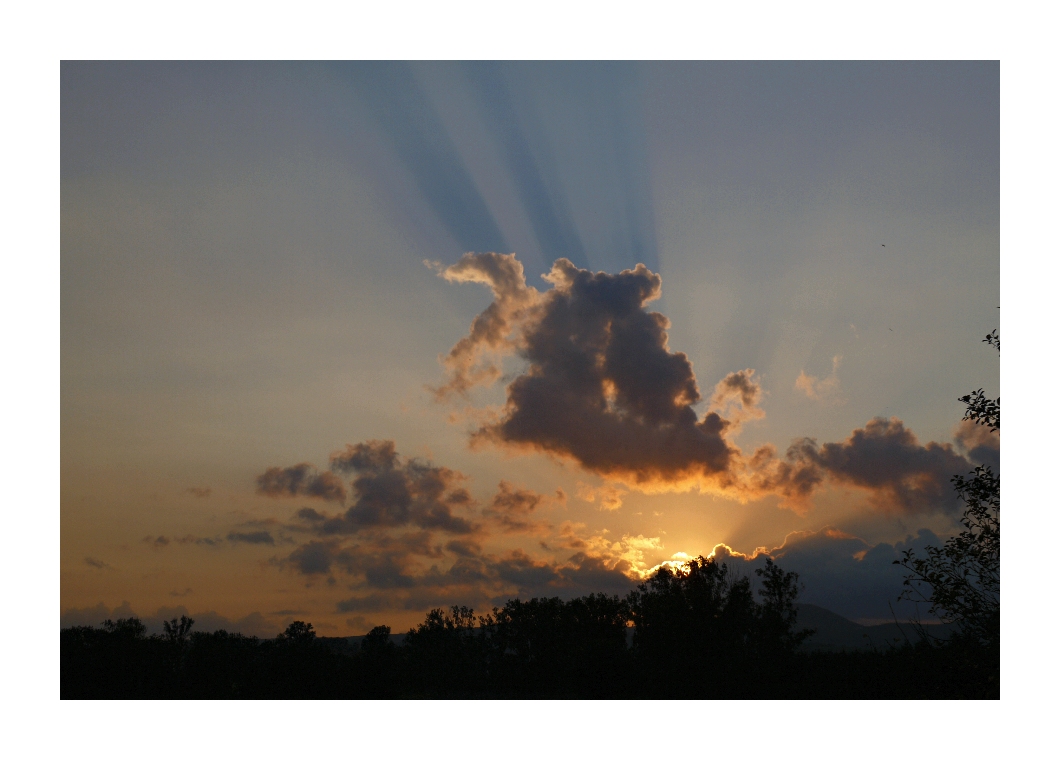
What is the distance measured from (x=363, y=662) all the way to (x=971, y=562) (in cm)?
6671

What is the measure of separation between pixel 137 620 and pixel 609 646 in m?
41.4

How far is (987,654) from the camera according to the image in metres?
18.5

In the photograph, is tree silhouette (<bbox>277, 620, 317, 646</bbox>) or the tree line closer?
the tree line

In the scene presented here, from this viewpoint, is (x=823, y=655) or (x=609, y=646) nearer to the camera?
(x=823, y=655)

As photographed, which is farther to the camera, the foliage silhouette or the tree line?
the foliage silhouette

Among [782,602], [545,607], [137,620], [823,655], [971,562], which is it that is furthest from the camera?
[545,607]

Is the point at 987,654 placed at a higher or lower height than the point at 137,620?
higher

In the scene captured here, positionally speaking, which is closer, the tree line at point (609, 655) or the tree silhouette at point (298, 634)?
the tree line at point (609, 655)

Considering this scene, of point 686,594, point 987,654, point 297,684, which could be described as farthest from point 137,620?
point 987,654

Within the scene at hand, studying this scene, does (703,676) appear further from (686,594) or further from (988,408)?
(988,408)

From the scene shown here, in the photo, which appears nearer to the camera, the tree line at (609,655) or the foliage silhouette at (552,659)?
the tree line at (609,655)
